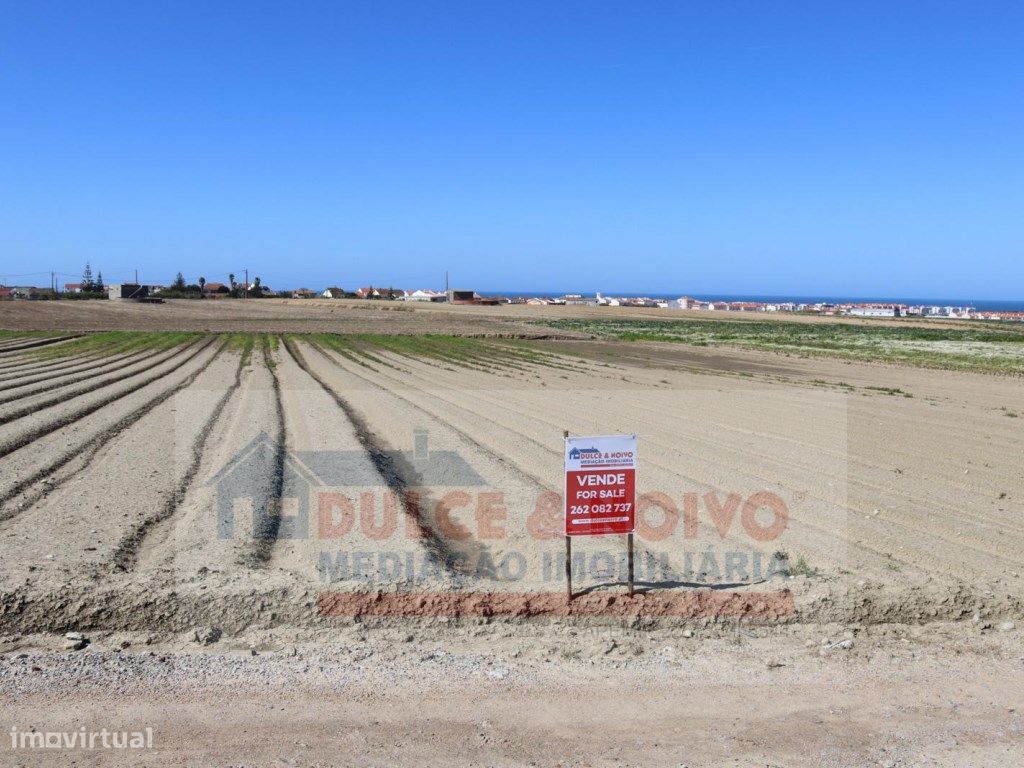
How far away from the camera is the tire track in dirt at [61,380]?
1864 cm

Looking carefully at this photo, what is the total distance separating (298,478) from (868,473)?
7750 mm

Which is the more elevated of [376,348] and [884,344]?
[376,348]

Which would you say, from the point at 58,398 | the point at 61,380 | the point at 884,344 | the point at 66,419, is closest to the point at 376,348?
the point at 61,380

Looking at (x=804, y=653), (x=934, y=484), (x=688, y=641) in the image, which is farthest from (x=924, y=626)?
(x=934, y=484)

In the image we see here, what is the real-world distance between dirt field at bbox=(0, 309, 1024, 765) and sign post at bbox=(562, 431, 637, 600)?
27.0 inches

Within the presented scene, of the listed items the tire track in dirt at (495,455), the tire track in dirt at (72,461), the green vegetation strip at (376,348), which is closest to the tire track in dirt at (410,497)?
the tire track in dirt at (495,455)

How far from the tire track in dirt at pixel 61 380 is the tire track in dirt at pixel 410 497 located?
287 inches

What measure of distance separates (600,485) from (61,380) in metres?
19.7

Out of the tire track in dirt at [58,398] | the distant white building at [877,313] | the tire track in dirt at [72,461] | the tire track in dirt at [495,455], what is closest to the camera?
the tire track in dirt at [72,461]

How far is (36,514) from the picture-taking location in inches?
350

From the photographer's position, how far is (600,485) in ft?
22.4

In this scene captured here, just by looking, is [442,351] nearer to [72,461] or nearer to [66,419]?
[66,419]

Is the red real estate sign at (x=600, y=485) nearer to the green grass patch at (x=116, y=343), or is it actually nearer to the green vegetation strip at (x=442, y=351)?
the green vegetation strip at (x=442, y=351)

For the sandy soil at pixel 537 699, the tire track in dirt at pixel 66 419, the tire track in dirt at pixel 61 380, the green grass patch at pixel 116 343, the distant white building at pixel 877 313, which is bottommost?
the sandy soil at pixel 537 699
